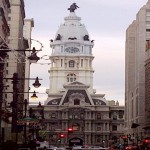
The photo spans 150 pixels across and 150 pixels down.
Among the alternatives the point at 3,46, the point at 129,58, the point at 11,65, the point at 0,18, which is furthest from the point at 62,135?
the point at 3,46

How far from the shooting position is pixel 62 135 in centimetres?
19600

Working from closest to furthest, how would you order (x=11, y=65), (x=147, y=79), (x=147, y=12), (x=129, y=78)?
(x=11, y=65)
(x=147, y=79)
(x=147, y=12)
(x=129, y=78)

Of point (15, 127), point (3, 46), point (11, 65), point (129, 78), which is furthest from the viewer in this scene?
point (129, 78)

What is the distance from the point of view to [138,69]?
17750 cm

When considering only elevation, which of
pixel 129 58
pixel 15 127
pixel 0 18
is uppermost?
pixel 129 58

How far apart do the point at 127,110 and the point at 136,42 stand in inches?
1069

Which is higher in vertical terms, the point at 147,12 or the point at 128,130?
the point at 147,12

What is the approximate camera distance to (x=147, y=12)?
176m

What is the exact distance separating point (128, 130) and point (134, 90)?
17.3 metres

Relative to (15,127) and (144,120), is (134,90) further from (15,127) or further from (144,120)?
(15,127)

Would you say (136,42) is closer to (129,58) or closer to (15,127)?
(129,58)

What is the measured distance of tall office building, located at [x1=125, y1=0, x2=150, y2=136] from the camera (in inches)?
6831

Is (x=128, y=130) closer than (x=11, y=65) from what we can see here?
No

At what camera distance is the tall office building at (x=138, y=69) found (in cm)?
17350
